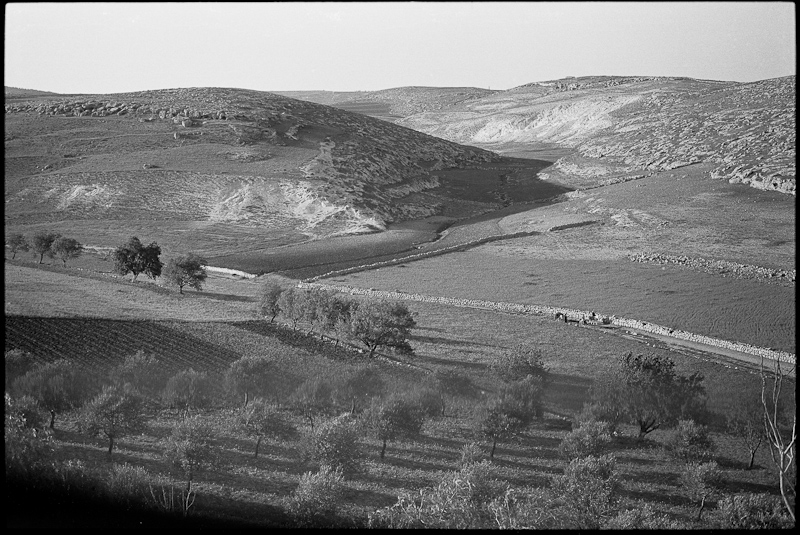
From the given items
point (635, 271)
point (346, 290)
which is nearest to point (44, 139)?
point (346, 290)

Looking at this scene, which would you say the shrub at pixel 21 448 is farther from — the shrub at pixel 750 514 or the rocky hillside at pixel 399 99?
the rocky hillside at pixel 399 99

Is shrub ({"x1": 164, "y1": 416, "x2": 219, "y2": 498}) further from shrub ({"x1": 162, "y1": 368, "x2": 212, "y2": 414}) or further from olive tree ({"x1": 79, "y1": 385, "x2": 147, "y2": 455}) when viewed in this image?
shrub ({"x1": 162, "y1": 368, "x2": 212, "y2": 414})

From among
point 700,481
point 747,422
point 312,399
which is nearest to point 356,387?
point 312,399

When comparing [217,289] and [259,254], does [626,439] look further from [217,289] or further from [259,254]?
[259,254]

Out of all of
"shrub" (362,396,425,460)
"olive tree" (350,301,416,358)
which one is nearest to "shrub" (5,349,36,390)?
"shrub" (362,396,425,460)

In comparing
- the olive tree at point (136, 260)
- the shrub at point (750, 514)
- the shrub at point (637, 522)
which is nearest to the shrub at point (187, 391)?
the shrub at point (637, 522)

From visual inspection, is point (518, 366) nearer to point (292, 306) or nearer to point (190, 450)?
point (190, 450)
